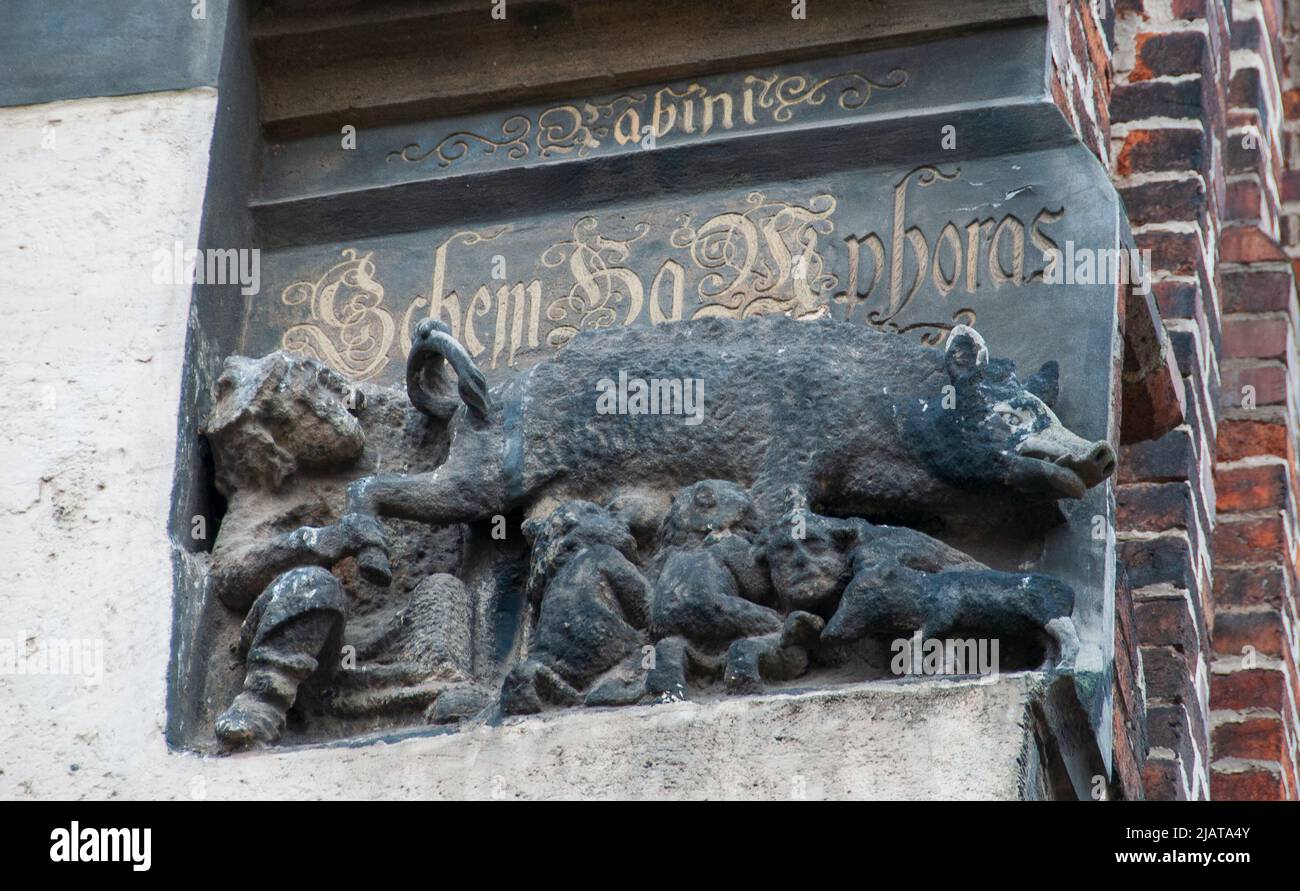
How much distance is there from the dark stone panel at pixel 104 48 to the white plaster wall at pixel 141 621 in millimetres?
37

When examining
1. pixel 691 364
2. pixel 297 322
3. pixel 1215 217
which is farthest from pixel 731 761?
pixel 1215 217

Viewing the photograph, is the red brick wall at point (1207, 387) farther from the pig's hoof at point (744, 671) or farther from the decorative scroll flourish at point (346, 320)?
the decorative scroll flourish at point (346, 320)

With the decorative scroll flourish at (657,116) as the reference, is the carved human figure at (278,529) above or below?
below

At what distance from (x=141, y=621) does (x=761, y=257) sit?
3.62 feet

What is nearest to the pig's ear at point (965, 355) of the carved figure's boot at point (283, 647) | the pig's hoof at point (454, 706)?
the pig's hoof at point (454, 706)

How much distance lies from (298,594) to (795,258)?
0.96 meters

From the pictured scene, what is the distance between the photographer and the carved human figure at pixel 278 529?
4.03 m

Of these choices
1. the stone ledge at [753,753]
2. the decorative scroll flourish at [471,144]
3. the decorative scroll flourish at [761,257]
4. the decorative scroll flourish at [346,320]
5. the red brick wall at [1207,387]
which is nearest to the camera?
the stone ledge at [753,753]

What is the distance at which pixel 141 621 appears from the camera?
411 cm

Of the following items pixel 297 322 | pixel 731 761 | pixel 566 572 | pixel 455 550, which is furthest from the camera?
pixel 297 322

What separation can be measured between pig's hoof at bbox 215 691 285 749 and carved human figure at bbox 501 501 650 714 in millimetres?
328

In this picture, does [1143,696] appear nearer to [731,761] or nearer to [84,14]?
[731,761]

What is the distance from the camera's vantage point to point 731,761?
12.3 ft

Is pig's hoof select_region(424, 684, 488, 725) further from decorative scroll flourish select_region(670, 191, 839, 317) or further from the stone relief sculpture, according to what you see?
→ decorative scroll flourish select_region(670, 191, 839, 317)
